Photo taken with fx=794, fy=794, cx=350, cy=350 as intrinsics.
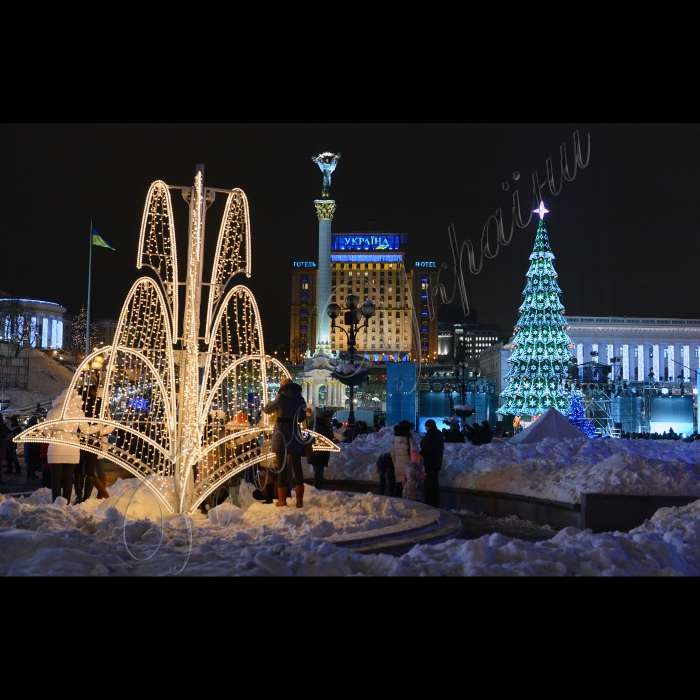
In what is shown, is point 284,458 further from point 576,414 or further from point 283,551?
point 576,414

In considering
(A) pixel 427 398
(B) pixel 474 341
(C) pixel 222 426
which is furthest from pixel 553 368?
(B) pixel 474 341

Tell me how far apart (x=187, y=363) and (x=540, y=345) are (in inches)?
1097

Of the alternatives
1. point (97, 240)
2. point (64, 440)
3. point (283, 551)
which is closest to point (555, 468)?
point (64, 440)

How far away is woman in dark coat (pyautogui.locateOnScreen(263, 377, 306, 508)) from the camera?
28.9ft

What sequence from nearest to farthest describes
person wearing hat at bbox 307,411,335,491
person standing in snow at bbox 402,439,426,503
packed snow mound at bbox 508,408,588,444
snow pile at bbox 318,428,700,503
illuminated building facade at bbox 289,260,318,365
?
snow pile at bbox 318,428,700,503 < person standing in snow at bbox 402,439,426,503 < person wearing hat at bbox 307,411,335,491 < packed snow mound at bbox 508,408,588,444 < illuminated building facade at bbox 289,260,318,365

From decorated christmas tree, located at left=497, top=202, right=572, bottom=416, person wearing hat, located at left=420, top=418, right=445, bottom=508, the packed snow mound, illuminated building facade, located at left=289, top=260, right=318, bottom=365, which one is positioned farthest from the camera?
illuminated building facade, located at left=289, top=260, right=318, bottom=365

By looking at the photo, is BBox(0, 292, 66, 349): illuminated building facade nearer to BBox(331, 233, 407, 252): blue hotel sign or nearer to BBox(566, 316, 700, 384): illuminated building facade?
BBox(566, 316, 700, 384): illuminated building facade

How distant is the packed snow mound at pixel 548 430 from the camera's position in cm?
1880

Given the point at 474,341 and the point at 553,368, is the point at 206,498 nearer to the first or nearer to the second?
the point at 553,368

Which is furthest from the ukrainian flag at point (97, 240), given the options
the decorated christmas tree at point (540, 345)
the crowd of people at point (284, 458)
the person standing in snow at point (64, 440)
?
the person standing in snow at point (64, 440)

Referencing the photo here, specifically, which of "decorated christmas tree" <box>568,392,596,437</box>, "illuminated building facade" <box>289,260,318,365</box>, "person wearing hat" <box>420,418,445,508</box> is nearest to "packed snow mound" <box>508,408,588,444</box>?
"person wearing hat" <box>420,418,445,508</box>

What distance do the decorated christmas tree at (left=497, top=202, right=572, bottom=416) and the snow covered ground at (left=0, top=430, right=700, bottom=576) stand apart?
23.2 meters
